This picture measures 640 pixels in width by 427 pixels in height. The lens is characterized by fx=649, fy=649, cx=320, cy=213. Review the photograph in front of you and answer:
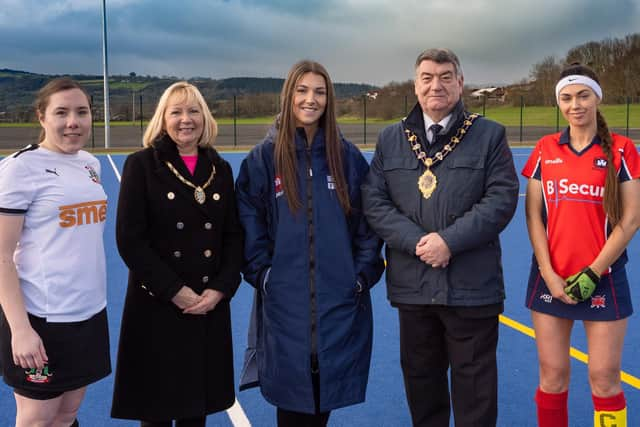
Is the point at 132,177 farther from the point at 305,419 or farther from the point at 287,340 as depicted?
the point at 305,419

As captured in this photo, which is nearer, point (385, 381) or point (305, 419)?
point (305, 419)

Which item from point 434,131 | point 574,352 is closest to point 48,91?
point 434,131

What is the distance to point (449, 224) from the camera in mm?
3055

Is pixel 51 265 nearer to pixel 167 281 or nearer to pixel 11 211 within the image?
pixel 11 211

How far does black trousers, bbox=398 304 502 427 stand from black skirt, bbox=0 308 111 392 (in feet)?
4.78

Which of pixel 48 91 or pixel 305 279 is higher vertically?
pixel 48 91

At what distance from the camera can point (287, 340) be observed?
308 cm

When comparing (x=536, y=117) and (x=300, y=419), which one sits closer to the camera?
(x=300, y=419)

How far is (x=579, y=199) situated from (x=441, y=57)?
0.95m

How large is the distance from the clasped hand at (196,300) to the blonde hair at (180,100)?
70cm

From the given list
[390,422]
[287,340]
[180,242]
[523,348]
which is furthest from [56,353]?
[523,348]

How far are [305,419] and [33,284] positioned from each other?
55.8 inches

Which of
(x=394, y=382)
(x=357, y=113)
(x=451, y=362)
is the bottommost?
(x=394, y=382)

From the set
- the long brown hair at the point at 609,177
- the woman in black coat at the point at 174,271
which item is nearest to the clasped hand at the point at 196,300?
the woman in black coat at the point at 174,271
